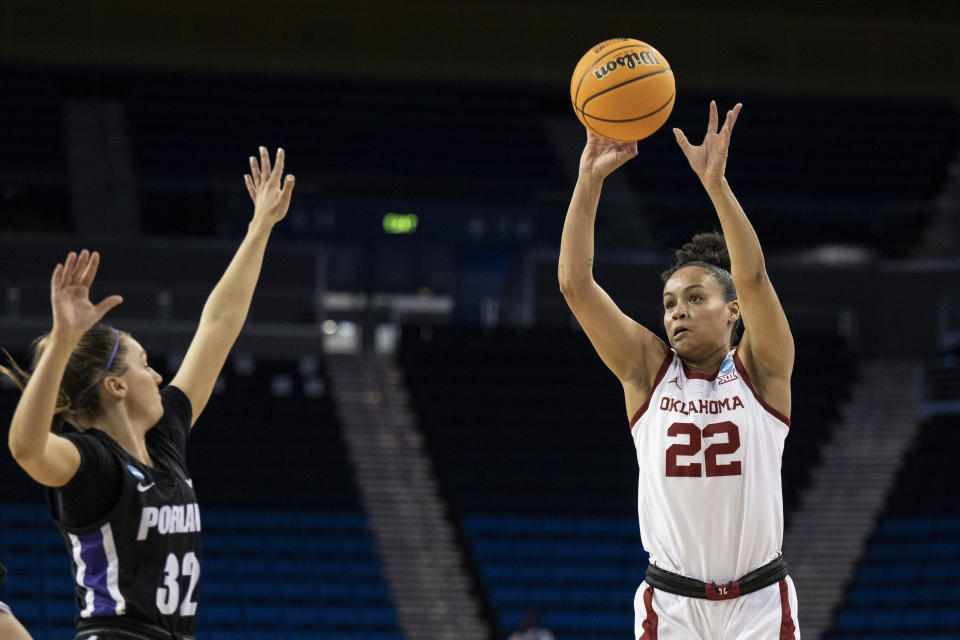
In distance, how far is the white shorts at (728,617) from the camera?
3572 mm

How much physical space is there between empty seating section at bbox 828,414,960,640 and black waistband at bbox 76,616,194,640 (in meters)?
12.3

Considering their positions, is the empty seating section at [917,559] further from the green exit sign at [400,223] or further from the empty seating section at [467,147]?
the green exit sign at [400,223]

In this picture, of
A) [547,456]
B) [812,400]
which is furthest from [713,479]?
[812,400]

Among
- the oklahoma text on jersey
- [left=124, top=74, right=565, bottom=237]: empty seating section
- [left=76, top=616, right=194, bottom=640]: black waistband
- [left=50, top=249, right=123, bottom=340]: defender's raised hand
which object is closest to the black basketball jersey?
[left=76, top=616, right=194, bottom=640]: black waistband

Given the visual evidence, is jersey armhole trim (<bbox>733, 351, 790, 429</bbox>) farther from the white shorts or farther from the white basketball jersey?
the white shorts

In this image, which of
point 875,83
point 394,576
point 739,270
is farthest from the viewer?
point 875,83

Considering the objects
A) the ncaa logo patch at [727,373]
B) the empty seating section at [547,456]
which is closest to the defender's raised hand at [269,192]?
the ncaa logo patch at [727,373]

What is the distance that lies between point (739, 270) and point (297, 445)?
12.7m

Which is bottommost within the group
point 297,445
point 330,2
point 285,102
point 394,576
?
point 394,576

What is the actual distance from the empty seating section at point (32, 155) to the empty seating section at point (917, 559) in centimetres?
1061

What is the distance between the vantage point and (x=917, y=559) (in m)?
15.3

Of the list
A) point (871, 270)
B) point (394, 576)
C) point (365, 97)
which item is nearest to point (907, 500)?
point (871, 270)

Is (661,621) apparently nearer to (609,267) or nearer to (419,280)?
(609,267)

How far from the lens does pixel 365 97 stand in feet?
64.8
